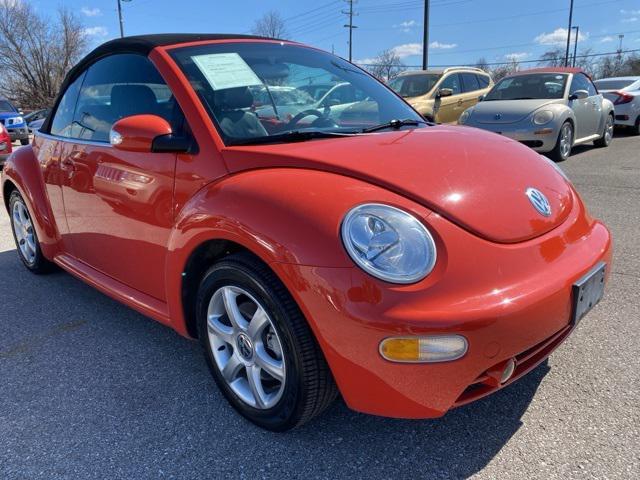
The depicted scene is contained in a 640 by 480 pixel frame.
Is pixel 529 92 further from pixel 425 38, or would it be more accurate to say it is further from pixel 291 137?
pixel 425 38

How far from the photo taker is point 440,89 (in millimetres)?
11062

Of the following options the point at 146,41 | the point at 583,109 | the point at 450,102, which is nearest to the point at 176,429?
the point at 146,41

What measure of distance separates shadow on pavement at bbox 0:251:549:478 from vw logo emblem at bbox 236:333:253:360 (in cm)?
30

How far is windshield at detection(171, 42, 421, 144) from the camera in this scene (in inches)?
95.5

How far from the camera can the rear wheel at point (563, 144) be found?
8.42 metres

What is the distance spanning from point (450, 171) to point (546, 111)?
23.3ft

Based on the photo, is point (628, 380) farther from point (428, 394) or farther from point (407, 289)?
point (407, 289)

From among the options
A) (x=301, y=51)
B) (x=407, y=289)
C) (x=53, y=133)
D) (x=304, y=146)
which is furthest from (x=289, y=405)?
(x=53, y=133)

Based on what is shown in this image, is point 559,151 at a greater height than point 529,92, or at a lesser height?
lesser

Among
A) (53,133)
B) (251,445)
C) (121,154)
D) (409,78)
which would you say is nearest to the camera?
(251,445)

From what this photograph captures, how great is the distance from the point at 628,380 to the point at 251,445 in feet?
5.71

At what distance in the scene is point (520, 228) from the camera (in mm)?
1992

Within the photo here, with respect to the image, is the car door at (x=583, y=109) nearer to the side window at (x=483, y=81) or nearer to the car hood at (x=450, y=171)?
the side window at (x=483, y=81)

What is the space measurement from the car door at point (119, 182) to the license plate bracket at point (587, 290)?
1.71 m
